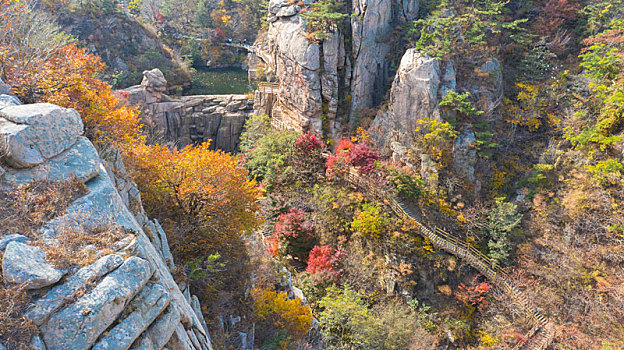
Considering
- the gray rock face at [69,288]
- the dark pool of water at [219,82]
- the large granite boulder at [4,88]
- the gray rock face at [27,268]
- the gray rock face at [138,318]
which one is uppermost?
the large granite boulder at [4,88]

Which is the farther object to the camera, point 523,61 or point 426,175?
point 523,61

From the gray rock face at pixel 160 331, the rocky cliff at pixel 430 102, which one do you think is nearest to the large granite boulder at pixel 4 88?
the gray rock face at pixel 160 331

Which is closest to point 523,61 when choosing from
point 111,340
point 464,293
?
point 464,293

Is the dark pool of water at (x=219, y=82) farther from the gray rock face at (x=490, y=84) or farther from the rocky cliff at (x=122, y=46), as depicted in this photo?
the gray rock face at (x=490, y=84)

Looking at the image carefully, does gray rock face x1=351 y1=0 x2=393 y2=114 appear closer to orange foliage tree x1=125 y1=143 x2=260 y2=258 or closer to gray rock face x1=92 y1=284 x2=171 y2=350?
orange foliage tree x1=125 y1=143 x2=260 y2=258

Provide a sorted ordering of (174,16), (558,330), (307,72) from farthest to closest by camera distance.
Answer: (174,16) → (307,72) → (558,330)

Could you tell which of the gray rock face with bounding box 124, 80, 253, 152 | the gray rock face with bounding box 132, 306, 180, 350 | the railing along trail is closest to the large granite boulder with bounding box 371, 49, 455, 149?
the railing along trail

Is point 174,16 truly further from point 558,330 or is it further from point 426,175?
point 558,330

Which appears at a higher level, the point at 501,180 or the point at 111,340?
the point at 111,340
